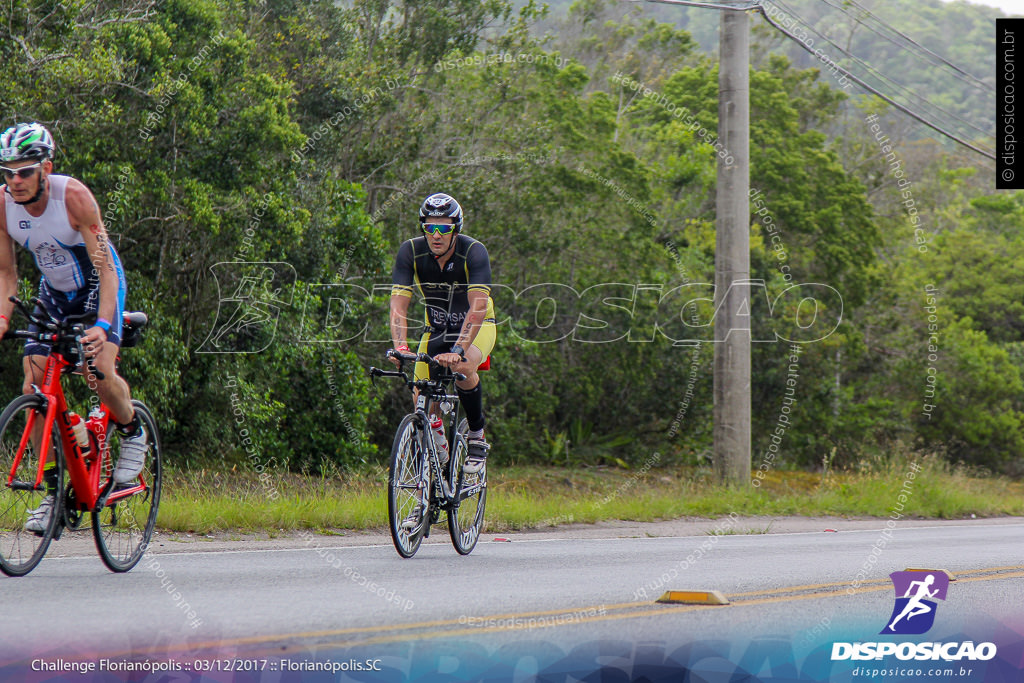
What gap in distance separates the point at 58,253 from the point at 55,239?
0.10m

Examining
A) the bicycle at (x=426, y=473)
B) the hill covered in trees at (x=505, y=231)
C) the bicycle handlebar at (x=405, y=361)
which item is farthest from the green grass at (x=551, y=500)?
the bicycle handlebar at (x=405, y=361)

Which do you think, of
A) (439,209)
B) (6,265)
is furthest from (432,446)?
(6,265)

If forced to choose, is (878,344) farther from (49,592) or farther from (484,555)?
(49,592)

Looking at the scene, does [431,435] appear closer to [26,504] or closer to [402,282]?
[402,282]

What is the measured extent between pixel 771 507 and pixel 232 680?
39.9ft

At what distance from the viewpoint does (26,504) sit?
5.79 metres

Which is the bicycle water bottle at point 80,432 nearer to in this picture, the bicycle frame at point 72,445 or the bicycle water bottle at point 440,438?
the bicycle frame at point 72,445

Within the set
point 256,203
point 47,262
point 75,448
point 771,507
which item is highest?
point 256,203

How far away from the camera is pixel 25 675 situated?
382cm

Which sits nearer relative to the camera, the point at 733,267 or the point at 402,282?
the point at 402,282

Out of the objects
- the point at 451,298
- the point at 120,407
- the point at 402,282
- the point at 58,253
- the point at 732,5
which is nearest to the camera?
the point at 58,253

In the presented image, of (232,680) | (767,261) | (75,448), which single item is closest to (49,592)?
(75,448)

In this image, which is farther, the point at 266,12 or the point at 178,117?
the point at 266,12

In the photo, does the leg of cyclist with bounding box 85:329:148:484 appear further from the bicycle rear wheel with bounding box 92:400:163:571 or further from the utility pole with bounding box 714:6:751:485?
the utility pole with bounding box 714:6:751:485
